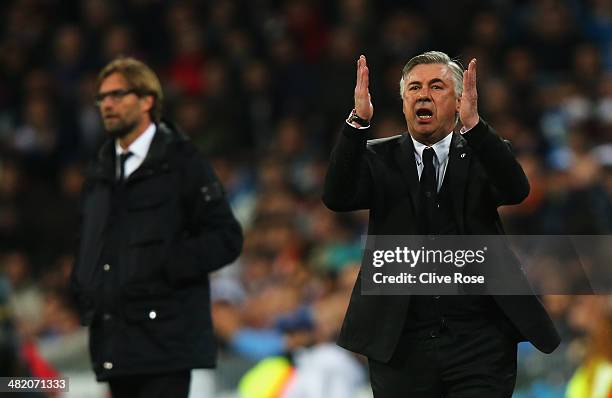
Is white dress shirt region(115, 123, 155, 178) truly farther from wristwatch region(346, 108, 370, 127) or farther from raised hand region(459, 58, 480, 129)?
raised hand region(459, 58, 480, 129)

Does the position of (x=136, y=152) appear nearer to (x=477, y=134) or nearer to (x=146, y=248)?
(x=146, y=248)

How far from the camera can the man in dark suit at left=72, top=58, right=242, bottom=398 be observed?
540 centimetres

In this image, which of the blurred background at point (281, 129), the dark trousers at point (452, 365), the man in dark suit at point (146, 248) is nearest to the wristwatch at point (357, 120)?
the dark trousers at point (452, 365)

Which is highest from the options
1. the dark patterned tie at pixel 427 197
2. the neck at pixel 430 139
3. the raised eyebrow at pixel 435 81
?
the raised eyebrow at pixel 435 81

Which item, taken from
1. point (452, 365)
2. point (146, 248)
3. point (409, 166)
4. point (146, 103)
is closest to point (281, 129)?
point (146, 103)

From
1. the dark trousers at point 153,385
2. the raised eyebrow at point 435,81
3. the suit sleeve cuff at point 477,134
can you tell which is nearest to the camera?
the suit sleeve cuff at point 477,134

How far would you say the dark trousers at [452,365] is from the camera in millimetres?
4453

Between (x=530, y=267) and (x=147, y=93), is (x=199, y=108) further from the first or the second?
(x=147, y=93)

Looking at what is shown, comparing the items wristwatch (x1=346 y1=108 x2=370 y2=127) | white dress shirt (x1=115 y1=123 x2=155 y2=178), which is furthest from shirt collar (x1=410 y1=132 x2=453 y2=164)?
white dress shirt (x1=115 y1=123 x2=155 y2=178)

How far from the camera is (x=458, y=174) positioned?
4594mm

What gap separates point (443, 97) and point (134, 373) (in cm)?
180

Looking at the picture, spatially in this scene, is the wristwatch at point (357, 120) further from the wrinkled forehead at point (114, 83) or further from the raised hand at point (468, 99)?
the wrinkled forehead at point (114, 83)

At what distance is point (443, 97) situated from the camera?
4.57 m

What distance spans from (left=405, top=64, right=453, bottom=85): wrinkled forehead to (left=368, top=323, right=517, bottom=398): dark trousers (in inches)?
34.6
